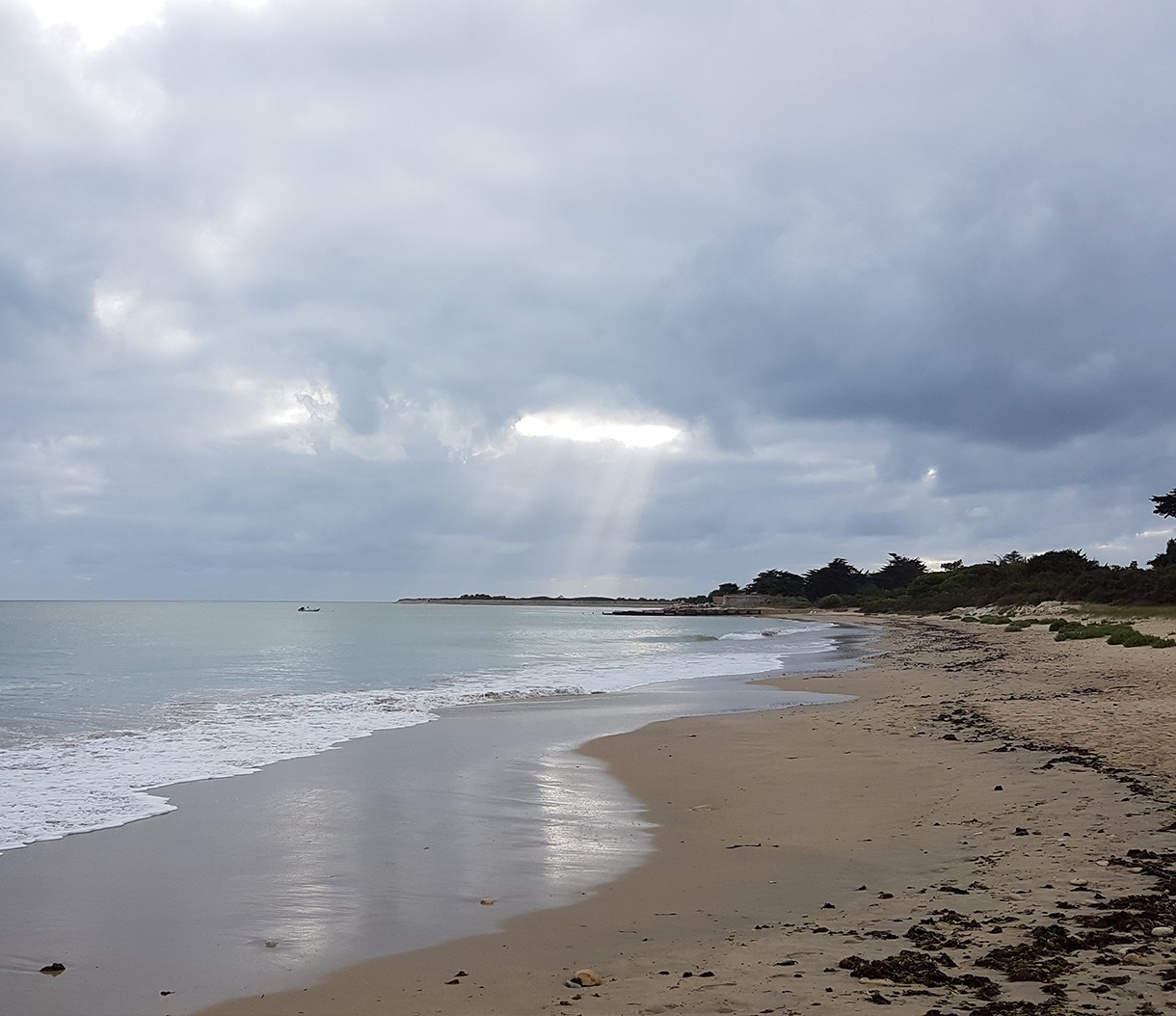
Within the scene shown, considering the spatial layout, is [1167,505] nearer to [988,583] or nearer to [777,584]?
[988,583]

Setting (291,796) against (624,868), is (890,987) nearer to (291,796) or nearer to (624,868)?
(624,868)

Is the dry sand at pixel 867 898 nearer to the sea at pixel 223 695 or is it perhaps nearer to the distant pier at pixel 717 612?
the sea at pixel 223 695

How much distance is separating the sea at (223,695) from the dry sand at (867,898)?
5.91m

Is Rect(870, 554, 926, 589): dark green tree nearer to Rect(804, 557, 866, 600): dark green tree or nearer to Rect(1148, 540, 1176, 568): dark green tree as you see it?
Rect(804, 557, 866, 600): dark green tree

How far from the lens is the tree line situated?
6231 cm

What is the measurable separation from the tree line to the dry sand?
52436 millimetres

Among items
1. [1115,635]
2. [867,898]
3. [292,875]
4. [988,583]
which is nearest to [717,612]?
[988,583]

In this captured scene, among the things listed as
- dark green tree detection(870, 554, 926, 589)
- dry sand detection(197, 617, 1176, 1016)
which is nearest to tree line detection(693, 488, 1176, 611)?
dark green tree detection(870, 554, 926, 589)

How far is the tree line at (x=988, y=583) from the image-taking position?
62.3 m

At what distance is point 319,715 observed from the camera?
20891mm

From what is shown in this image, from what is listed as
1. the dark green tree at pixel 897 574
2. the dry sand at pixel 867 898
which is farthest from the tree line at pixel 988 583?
the dry sand at pixel 867 898

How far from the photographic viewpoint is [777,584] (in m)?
188

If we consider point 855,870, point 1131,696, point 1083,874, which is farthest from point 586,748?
point 1131,696

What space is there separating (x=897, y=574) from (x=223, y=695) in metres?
155
